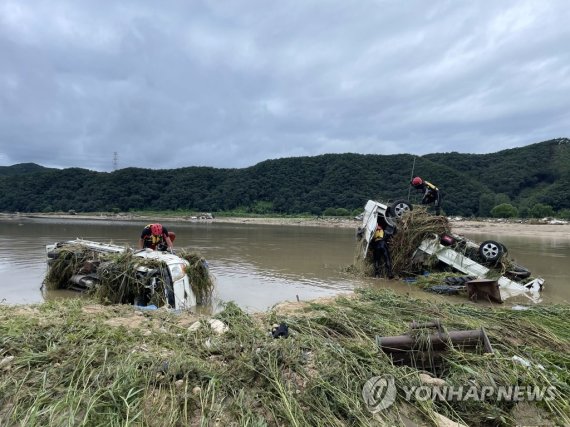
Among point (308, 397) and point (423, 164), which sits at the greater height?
point (423, 164)

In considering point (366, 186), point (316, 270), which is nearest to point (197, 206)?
point (366, 186)

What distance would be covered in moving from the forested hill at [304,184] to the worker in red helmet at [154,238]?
2485 inches

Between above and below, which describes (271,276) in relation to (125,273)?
below

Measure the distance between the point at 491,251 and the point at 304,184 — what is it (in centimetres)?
8355

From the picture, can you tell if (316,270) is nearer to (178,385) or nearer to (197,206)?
(178,385)

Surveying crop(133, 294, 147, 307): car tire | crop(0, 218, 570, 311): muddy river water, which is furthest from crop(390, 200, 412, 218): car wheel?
crop(133, 294, 147, 307): car tire

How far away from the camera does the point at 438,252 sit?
10.9 metres

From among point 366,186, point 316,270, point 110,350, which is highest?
point 366,186

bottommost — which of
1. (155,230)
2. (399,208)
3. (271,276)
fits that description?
(271,276)

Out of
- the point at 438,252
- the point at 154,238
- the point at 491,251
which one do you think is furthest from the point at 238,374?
the point at 491,251

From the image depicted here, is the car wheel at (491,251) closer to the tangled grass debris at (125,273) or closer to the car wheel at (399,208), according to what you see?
the car wheel at (399,208)

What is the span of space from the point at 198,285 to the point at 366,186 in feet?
246

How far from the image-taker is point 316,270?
1302cm

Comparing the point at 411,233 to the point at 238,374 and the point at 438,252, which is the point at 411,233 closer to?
the point at 438,252
